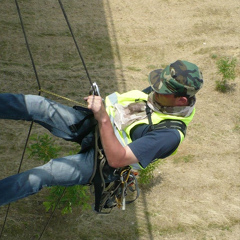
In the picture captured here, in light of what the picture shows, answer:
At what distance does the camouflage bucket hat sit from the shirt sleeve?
307 mm

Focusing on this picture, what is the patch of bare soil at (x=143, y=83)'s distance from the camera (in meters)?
5.34

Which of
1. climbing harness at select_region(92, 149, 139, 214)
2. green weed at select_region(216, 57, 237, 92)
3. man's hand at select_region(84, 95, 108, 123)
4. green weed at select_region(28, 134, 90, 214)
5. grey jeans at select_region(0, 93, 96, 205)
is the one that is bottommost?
green weed at select_region(216, 57, 237, 92)

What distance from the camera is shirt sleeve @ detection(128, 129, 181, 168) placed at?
3.31 metres

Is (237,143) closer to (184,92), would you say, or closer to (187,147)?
(187,147)

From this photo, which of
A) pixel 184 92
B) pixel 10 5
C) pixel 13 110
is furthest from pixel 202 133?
pixel 10 5

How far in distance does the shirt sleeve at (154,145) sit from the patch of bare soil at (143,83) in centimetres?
213

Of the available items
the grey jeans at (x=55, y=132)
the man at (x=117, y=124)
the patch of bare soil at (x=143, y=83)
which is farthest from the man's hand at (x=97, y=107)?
the patch of bare soil at (x=143, y=83)

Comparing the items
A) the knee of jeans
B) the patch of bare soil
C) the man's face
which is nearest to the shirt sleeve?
the man's face

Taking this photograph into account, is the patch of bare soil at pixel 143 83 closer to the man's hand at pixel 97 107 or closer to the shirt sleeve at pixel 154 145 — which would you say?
the shirt sleeve at pixel 154 145

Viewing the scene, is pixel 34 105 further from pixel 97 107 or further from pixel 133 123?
pixel 133 123

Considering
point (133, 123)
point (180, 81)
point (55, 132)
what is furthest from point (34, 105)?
point (180, 81)

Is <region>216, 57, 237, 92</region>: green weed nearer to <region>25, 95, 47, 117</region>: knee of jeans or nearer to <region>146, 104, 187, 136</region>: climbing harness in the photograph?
<region>146, 104, 187, 136</region>: climbing harness

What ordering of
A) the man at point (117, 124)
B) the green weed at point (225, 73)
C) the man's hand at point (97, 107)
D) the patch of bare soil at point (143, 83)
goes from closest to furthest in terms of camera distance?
the man's hand at point (97, 107) → the man at point (117, 124) → the patch of bare soil at point (143, 83) → the green weed at point (225, 73)

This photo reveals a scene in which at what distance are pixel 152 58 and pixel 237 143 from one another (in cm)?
227
